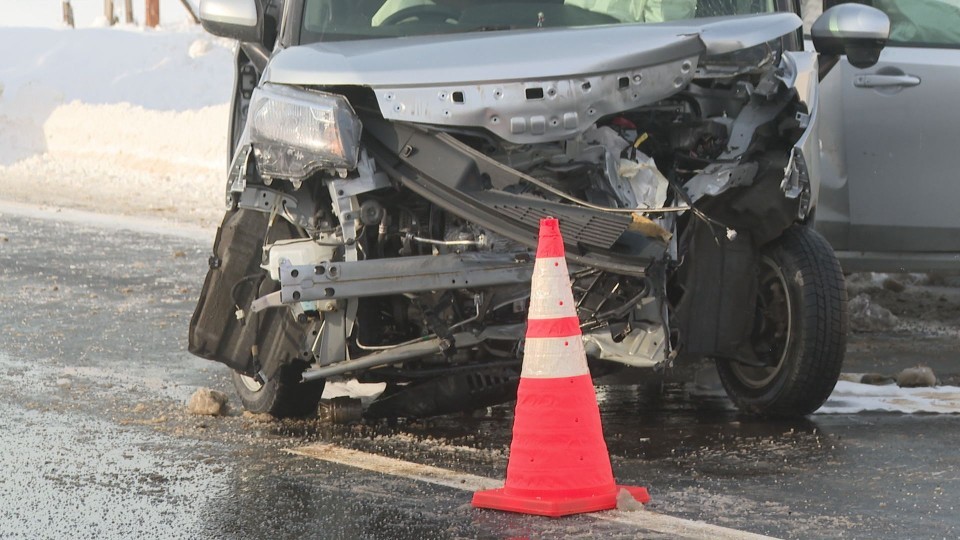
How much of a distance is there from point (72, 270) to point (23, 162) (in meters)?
12.3

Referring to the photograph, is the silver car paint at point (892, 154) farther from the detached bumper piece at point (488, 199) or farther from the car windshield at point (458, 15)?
the detached bumper piece at point (488, 199)

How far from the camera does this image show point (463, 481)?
5.23 meters

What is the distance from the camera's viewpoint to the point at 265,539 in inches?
179

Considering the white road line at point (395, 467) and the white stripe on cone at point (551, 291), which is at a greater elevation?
the white stripe on cone at point (551, 291)

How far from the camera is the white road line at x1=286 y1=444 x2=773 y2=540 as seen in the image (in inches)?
177

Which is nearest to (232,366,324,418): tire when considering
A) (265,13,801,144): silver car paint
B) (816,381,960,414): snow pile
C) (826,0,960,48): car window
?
(265,13,801,144): silver car paint

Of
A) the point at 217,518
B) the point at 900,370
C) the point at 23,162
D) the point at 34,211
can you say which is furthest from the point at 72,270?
the point at 23,162

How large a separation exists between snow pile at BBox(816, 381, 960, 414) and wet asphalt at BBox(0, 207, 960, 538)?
16cm

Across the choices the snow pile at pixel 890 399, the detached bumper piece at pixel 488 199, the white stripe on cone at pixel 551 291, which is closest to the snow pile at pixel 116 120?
the snow pile at pixel 890 399

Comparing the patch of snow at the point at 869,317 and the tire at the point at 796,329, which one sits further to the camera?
the patch of snow at the point at 869,317

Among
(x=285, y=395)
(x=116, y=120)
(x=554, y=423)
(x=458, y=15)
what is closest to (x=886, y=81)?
(x=458, y=15)

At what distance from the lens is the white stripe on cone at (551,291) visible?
5.03m

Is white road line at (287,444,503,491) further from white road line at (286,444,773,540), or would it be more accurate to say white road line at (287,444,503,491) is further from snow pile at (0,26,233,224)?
snow pile at (0,26,233,224)

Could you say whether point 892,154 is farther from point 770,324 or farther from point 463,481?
point 463,481
